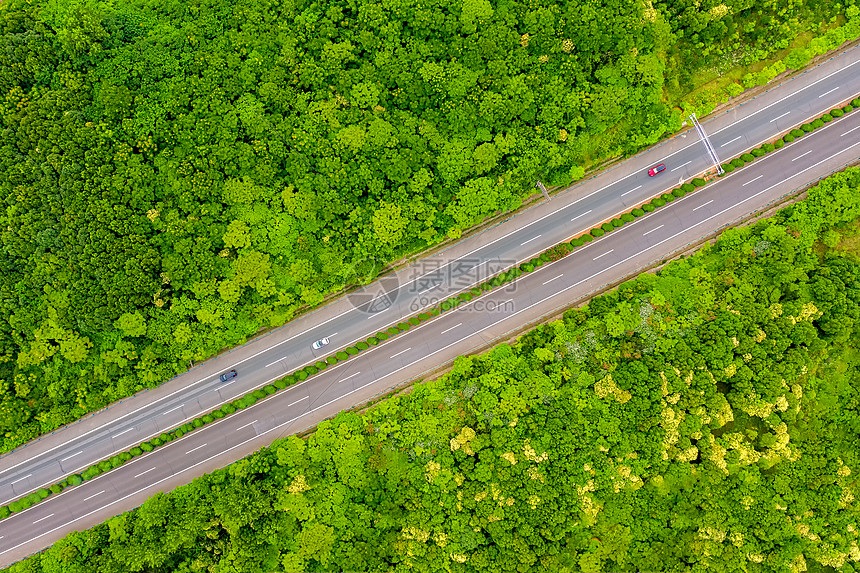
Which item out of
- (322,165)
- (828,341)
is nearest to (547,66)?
(322,165)

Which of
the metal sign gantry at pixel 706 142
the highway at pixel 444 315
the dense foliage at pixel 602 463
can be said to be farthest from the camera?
the metal sign gantry at pixel 706 142

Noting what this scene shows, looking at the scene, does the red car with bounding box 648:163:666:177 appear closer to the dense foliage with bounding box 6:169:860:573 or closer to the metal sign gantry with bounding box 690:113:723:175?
the metal sign gantry with bounding box 690:113:723:175

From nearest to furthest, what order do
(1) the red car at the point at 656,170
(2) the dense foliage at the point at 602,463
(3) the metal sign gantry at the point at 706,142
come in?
(2) the dense foliage at the point at 602,463 < (1) the red car at the point at 656,170 < (3) the metal sign gantry at the point at 706,142

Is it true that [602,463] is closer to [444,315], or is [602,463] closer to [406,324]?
[444,315]

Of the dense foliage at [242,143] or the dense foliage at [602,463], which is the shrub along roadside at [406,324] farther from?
the dense foliage at [242,143]

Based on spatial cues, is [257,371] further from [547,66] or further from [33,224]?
[547,66]

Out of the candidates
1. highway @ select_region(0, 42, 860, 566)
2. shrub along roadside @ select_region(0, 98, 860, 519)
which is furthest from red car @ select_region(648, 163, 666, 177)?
shrub along roadside @ select_region(0, 98, 860, 519)

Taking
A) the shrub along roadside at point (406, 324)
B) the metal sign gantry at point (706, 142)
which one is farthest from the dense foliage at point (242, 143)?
the shrub along roadside at point (406, 324)
